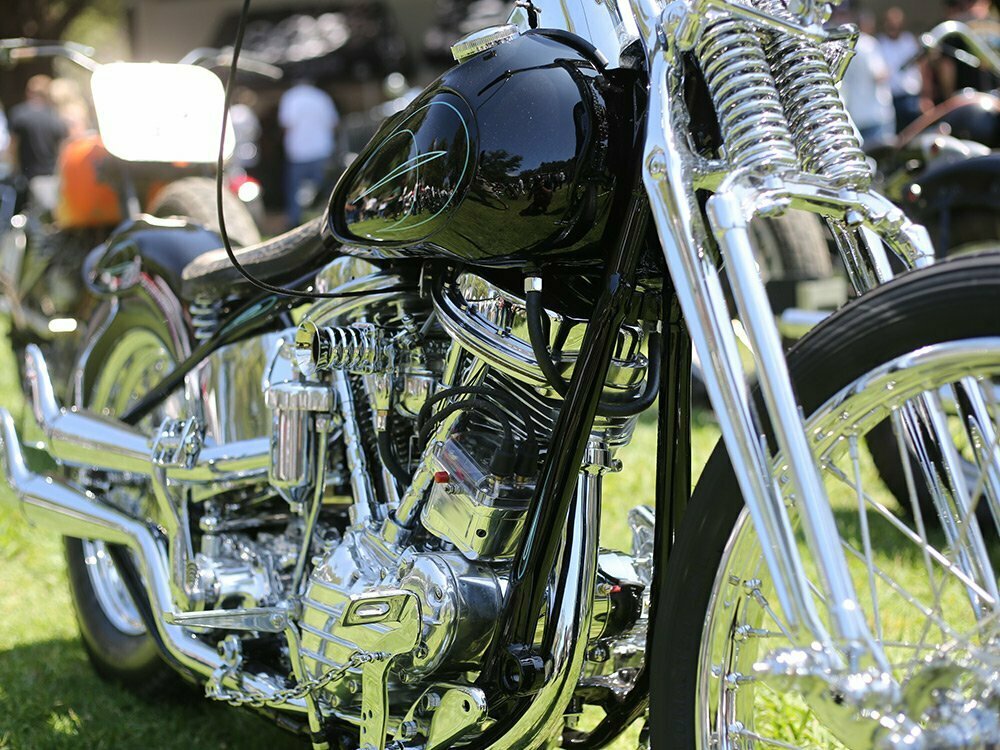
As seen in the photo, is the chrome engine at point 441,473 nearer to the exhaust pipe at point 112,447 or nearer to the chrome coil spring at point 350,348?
the chrome coil spring at point 350,348

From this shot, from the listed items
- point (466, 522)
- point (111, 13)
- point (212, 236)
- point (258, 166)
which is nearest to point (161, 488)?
point (212, 236)

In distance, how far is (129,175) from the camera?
570 cm

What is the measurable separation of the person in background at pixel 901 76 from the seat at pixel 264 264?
767 centimetres

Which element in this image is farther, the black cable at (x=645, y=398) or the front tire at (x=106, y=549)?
the front tire at (x=106, y=549)

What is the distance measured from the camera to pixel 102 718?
3043mm

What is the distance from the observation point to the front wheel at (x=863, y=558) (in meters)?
1.41

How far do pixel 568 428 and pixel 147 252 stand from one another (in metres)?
1.60

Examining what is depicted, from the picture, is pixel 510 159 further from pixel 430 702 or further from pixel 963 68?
pixel 963 68

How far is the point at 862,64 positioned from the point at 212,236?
6938 millimetres

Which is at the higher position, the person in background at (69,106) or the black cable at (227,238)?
the person in background at (69,106)

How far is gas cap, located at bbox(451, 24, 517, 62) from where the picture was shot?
1994 mm

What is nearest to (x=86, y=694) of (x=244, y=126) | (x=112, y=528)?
(x=112, y=528)

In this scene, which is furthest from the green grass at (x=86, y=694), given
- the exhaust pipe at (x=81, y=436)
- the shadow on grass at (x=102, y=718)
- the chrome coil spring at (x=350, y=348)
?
the chrome coil spring at (x=350, y=348)

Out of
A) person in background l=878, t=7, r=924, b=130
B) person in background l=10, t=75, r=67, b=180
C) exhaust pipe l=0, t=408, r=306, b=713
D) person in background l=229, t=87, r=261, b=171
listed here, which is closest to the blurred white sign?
exhaust pipe l=0, t=408, r=306, b=713
